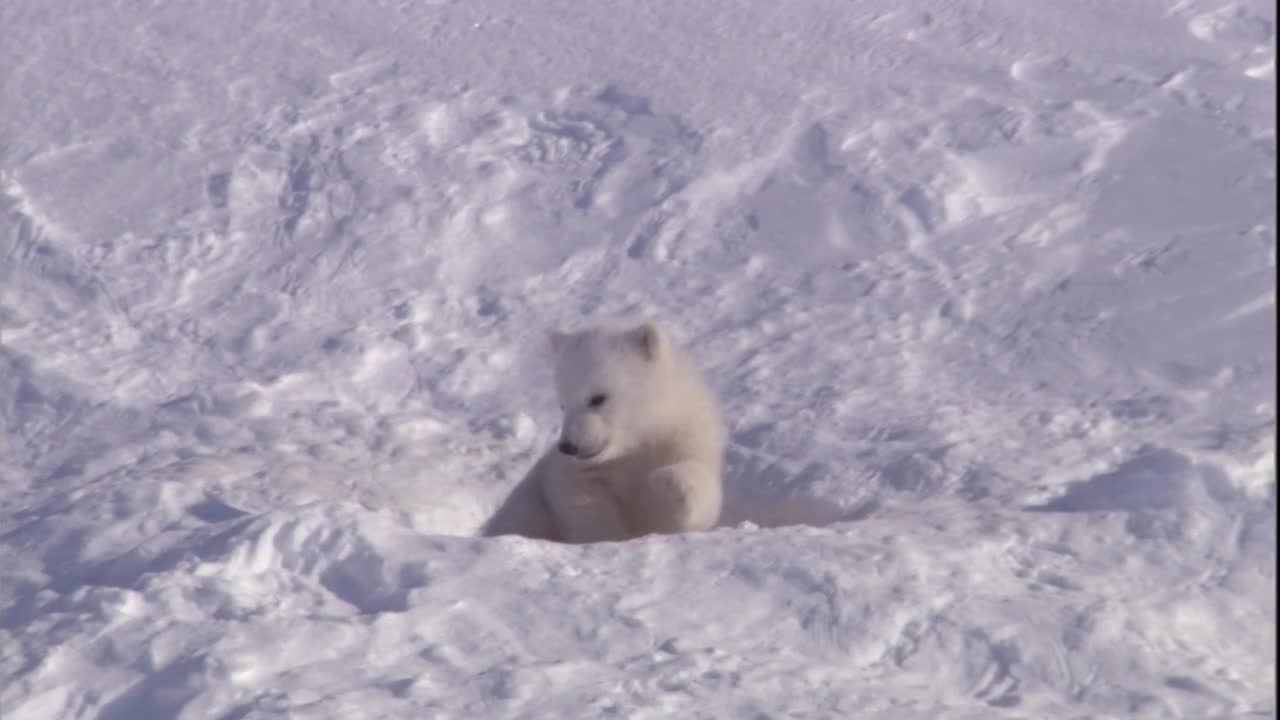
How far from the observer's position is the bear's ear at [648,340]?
18.8ft

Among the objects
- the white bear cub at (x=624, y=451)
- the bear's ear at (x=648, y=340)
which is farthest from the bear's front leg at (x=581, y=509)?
the bear's ear at (x=648, y=340)

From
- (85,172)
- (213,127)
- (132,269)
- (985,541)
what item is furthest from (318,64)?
(985,541)

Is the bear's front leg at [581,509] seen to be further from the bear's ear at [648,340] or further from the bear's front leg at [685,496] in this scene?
the bear's ear at [648,340]

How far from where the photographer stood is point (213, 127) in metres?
8.78

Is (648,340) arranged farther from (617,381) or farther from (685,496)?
(685,496)

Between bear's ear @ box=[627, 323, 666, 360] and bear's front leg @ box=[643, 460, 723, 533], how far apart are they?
0.36 m

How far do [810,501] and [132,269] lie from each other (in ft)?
11.1

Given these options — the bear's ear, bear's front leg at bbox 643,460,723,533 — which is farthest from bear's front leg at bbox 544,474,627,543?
the bear's ear

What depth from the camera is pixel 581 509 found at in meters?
5.84

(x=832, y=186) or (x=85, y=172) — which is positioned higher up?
(x=85, y=172)

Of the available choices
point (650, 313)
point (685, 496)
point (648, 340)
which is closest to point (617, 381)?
point (648, 340)

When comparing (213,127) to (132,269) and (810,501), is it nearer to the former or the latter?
(132,269)

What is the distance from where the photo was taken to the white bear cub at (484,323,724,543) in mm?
5625

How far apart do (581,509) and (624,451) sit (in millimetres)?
244
